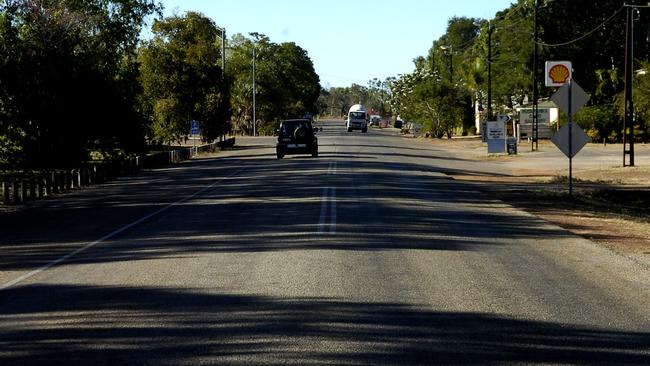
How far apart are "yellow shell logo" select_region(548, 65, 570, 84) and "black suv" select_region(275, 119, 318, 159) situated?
27969mm

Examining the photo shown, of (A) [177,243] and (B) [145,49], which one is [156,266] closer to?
(A) [177,243]

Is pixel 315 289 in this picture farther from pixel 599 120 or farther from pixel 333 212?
pixel 599 120

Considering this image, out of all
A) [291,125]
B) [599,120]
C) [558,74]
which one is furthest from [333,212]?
[558,74]

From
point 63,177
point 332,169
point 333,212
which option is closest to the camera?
point 333,212

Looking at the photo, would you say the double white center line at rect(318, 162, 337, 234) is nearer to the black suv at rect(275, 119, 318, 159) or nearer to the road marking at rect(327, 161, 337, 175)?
the road marking at rect(327, 161, 337, 175)

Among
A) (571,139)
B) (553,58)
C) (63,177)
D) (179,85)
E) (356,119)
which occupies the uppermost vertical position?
(553,58)

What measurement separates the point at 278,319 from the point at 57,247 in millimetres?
7527

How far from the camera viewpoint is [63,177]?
3020 cm

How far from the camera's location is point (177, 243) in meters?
15.0

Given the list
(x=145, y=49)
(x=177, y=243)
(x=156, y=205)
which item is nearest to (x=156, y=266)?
(x=177, y=243)

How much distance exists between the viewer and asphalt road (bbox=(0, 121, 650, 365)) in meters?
7.78

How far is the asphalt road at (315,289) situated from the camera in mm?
7777

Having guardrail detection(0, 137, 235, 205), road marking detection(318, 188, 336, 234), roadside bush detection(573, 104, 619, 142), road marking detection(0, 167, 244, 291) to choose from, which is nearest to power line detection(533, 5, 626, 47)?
roadside bush detection(573, 104, 619, 142)

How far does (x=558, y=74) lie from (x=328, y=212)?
53.0m
